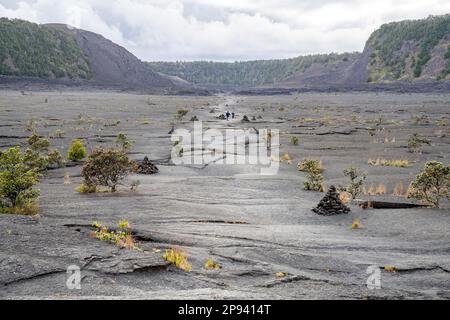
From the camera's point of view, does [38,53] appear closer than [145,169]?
No

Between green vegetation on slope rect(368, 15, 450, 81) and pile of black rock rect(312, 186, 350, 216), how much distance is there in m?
122

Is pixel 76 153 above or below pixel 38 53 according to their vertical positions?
below

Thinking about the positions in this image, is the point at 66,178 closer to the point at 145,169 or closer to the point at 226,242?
the point at 145,169

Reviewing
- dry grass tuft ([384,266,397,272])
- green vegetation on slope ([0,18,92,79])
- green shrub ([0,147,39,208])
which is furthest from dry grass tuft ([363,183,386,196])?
green vegetation on slope ([0,18,92,79])

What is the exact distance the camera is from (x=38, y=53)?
438ft

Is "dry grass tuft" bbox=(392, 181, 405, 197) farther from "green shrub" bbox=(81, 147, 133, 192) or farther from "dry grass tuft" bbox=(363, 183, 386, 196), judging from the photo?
"green shrub" bbox=(81, 147, 133, 192)

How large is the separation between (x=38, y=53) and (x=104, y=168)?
130607mm

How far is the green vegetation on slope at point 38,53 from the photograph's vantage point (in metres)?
123

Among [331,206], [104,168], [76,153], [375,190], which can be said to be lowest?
[375,190]

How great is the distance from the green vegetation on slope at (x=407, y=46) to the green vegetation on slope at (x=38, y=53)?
90693mm

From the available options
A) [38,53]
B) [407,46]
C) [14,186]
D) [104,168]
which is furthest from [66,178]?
[407,46]

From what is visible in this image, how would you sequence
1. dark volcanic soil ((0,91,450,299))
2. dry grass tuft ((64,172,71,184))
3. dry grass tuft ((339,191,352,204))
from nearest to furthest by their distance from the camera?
dark volcanic soil ((0,91,450,299)) < dry grass tuft ((339,191,352,204)) < dry grass tuft ((64,172,71,184))

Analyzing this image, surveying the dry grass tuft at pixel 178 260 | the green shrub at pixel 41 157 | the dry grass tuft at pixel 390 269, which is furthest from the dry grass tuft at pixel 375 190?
the green shrub at pixel 41 157

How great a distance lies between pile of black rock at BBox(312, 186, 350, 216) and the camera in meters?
14.3
